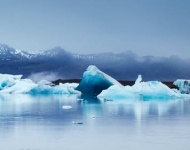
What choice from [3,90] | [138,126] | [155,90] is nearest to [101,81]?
[155,90]

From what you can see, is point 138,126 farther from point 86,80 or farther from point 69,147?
point 86,80

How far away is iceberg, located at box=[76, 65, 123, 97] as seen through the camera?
31692 mm

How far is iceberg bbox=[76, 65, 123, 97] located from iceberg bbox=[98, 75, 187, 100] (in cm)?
113

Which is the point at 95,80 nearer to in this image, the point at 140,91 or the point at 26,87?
the point at 140,91

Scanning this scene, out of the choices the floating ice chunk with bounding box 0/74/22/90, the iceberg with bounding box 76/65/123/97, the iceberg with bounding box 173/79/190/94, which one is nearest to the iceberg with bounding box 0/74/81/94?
the floating ice chunk with bounding box 0/74/22/90

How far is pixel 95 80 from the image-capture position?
32312 millimetres

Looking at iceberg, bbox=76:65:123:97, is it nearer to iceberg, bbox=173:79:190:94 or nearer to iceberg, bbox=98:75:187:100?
iceberg, bbox=98:75:187:100

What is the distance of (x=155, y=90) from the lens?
96.9ft

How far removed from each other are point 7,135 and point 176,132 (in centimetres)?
360

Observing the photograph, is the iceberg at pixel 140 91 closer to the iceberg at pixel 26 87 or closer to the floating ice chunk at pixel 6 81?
the iceberg at pixel 26 87

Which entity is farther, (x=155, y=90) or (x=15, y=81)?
(x=15, y=81)

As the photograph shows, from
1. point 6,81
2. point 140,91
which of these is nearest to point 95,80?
point 140,91

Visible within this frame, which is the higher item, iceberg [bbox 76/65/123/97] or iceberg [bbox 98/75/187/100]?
iceberg [bbox 76/65/123/97]

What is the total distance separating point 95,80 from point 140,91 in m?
4.36
